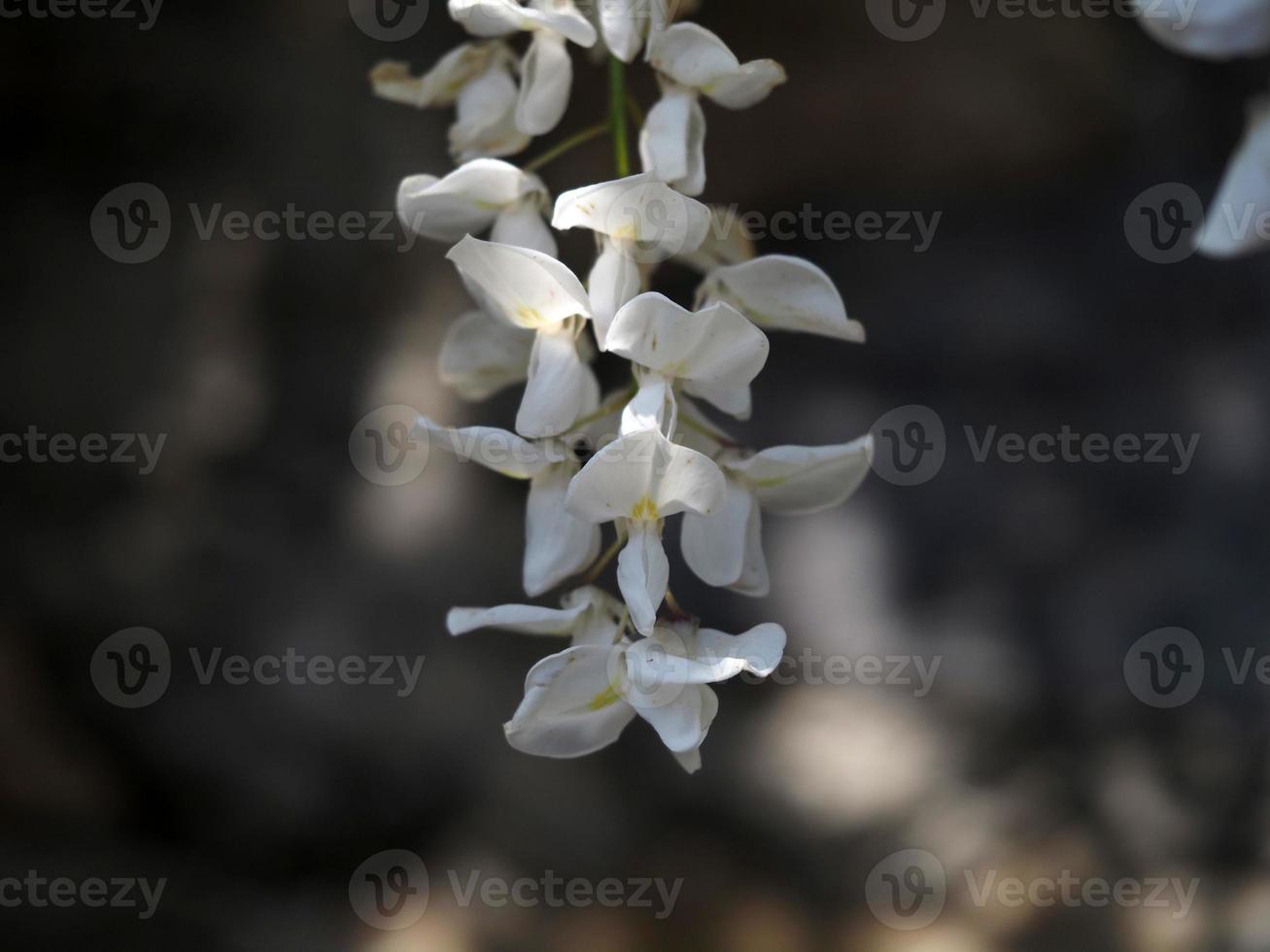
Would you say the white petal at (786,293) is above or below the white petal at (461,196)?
below

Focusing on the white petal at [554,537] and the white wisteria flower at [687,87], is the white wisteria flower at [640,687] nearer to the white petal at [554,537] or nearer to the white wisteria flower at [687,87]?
the white petal at [554,537]

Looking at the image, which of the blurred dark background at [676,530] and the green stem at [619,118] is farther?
the blurred dark background at [676,530]

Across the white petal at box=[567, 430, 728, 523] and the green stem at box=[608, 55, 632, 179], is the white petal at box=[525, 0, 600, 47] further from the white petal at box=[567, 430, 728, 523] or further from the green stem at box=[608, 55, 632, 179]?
the white petal at box=[567, 430, 728, 523]

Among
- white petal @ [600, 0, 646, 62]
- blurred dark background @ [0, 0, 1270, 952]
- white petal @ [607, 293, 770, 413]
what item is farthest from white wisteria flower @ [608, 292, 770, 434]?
blurred dark background @ [0, 0, 1270, 952]

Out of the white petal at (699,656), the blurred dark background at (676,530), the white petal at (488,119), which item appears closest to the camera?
the white petal at (699,656)

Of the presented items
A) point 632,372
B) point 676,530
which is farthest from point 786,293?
point 676,530

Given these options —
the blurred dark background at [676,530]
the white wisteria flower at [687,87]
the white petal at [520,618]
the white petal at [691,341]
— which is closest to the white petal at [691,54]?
the white wisteria flower at [687,87]

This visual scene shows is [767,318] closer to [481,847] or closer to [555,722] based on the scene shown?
[555,722]

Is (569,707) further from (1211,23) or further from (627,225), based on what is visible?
(1211,23)
